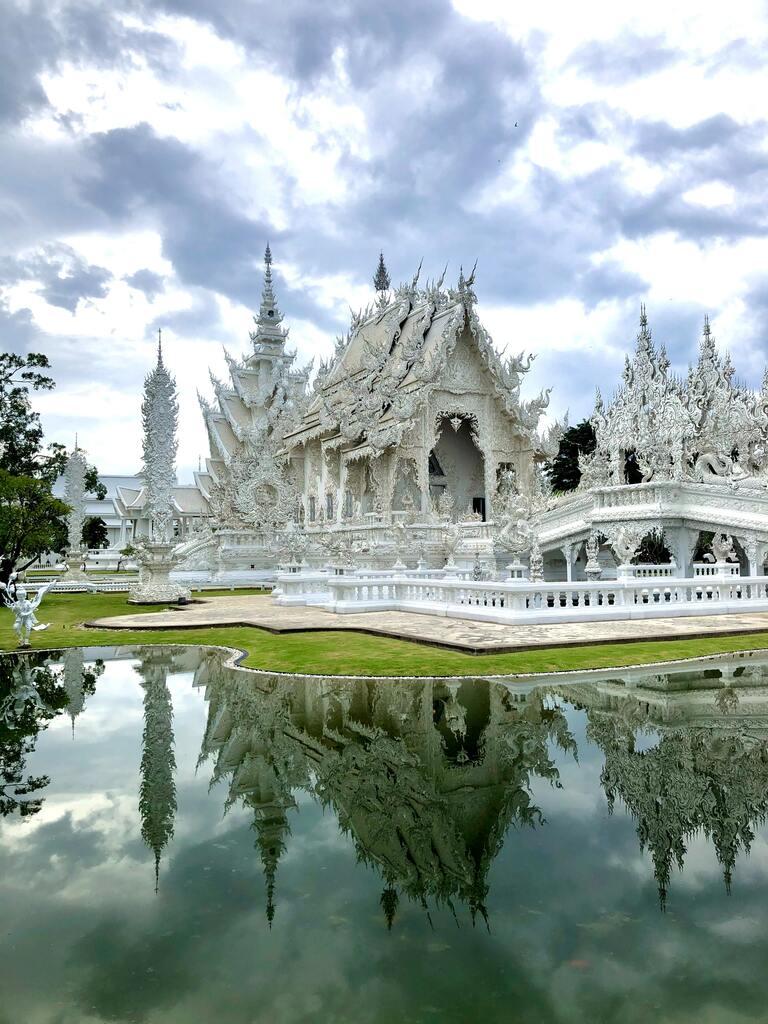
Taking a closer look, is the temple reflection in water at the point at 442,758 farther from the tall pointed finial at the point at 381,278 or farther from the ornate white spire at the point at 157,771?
the tall pointed finial at the point at 381,278

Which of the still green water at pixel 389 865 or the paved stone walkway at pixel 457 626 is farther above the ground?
the paved stone walkway at pixel 457 626

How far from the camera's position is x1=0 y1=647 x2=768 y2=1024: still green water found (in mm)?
2615

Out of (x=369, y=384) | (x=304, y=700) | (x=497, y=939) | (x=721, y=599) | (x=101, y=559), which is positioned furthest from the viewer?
(x=101, y=559)

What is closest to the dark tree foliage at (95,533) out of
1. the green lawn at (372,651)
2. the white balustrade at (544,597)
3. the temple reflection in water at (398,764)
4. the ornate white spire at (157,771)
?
the white balustrade at (544,597)

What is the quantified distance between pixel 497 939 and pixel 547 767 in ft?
7.13

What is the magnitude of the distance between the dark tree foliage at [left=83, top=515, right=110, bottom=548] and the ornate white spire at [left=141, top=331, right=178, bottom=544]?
29933 millimetres

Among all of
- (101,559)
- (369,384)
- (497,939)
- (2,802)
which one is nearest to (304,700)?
(2,802)

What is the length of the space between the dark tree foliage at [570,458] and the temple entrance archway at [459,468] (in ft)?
42.2

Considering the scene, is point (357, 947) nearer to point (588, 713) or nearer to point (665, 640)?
point (588, 713)

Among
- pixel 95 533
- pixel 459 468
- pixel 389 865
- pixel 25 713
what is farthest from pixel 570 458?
pixel 389 865

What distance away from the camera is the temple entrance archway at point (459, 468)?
29453 millimetres

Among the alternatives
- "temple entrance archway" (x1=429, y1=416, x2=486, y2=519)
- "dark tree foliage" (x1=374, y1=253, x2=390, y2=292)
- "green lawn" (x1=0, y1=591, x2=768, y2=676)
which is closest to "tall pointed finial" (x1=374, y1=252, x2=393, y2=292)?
"dark tree foliage" (x1=374, y1=253, x2=390, y2=292)

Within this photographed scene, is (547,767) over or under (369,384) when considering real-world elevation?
under

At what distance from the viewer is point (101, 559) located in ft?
138
